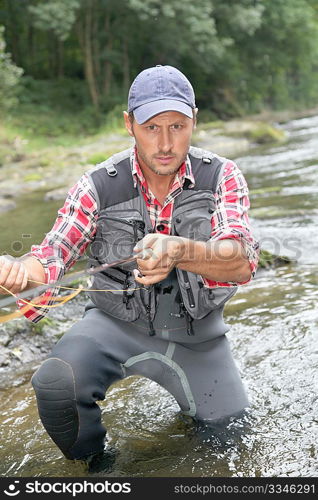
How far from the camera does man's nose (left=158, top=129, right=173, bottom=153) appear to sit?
3305 mm

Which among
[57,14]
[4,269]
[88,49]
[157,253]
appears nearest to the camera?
[157,253]

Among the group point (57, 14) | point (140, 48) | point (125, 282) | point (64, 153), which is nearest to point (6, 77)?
point (64, 153)

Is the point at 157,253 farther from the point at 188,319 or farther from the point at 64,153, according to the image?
the point at 64,153

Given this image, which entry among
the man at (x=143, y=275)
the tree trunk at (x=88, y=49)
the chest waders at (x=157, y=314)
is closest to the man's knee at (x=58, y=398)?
the man at (x=143, y=275)

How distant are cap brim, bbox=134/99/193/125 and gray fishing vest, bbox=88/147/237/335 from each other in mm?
380

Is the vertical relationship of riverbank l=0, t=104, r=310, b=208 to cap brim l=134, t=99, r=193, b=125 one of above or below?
below

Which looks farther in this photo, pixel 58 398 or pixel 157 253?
pixel 58 398

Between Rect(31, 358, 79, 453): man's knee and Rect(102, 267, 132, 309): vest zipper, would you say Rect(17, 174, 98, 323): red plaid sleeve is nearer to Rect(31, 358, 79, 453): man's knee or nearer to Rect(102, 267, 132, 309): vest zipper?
Rect(102, 267, 132, 309): vest zipper

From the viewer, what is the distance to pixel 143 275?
3127mm

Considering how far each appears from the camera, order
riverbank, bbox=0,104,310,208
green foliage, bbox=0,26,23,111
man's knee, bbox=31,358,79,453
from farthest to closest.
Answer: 1. green foliage, bbox=0,26,23,111
2. riverbank, bbox=0,104,310,208
3. man's knee, bbox=31,358,79,453

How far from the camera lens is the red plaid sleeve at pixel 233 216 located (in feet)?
10.7

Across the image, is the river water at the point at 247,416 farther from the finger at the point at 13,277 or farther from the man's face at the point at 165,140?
the man's face at the point at 165,140

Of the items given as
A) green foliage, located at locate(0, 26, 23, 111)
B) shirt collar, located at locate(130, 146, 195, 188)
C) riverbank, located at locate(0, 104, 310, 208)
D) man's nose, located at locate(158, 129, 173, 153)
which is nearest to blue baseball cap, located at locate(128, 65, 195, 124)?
man's nose, located at locate(158, 129, 173, 153)

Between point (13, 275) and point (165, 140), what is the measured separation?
1087mm
